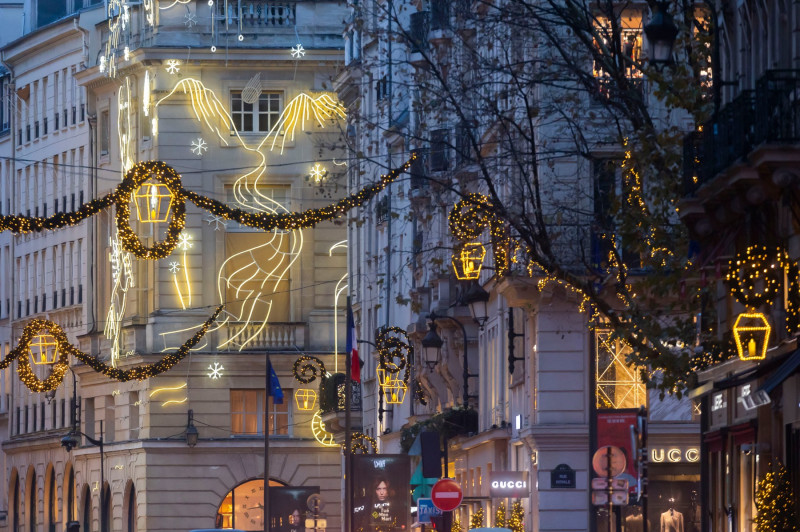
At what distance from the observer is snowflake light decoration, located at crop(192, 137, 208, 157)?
7544 cm

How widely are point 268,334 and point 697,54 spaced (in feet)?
159

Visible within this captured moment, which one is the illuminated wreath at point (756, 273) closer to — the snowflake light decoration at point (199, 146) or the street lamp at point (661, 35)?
the street lamp at point (661, 35)

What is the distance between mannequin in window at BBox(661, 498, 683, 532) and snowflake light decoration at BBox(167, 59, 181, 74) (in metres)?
40.3

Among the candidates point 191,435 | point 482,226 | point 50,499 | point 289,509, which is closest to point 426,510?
point 482,226

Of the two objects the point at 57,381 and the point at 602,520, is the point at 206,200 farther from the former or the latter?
the point at 57,381

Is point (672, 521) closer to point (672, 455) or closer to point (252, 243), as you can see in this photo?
point (672, 455)

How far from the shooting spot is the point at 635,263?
126ft

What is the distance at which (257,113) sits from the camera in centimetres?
7662

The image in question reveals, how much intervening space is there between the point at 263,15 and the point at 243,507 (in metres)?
15.8

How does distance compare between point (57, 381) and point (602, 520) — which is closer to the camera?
point (602, 520)

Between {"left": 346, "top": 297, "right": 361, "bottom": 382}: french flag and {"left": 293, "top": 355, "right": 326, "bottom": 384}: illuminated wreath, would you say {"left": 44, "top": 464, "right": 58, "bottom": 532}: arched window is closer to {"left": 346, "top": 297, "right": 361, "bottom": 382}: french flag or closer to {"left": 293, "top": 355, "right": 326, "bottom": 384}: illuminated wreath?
{"left": 293, "top": 355, "right": 326, "bottom": 384}: illuminated wreath

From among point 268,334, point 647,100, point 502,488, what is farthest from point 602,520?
point 268,334

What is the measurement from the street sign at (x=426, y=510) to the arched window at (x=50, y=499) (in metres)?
46.9

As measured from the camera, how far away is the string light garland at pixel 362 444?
60.5 meters
